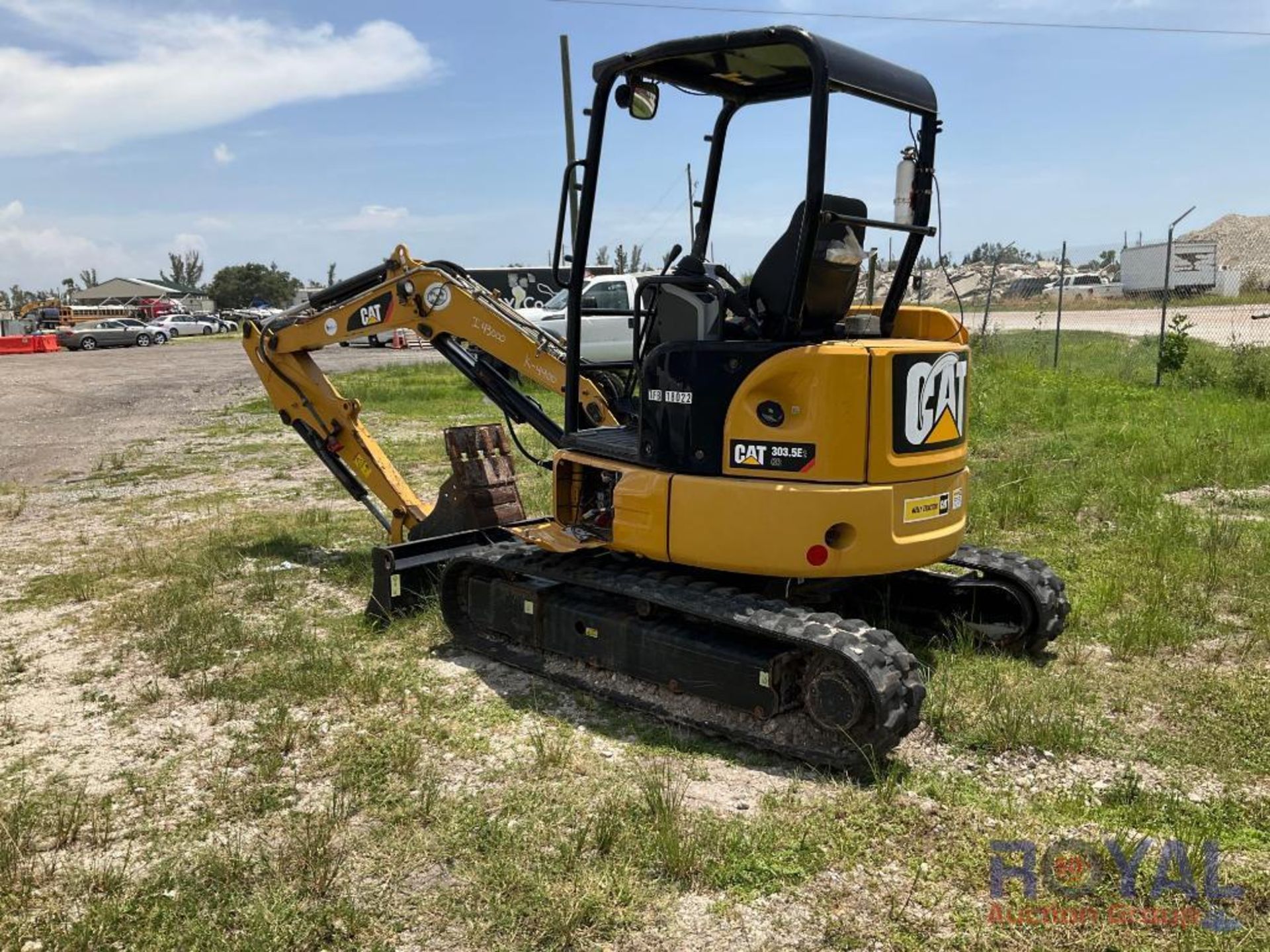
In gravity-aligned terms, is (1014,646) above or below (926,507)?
below

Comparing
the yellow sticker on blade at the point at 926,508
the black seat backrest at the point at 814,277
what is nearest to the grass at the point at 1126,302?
the yellow sticker on blade at the point at 926,508

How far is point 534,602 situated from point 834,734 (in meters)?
1.89

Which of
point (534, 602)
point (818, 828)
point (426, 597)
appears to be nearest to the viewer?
point (818, 828)

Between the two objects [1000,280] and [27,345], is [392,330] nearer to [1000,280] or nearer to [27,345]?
[27,345]

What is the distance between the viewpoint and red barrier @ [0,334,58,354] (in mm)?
40688

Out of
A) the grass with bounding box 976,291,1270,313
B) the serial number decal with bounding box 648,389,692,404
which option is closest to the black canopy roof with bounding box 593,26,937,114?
the serial number decal with bounding box 648,389,692,404

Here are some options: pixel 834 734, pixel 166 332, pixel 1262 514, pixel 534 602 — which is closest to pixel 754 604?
pixel 834 734

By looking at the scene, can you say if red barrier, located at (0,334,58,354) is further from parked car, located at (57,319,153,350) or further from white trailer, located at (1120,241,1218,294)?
white trailer, located at (1120,241,1218,294)

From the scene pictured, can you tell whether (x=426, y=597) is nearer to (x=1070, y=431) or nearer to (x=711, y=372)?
(x=711, y=372)

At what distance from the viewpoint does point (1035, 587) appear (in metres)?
5.39

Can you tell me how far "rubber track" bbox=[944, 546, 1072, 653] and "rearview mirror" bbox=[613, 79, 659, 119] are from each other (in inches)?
113

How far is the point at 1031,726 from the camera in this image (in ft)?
14.8

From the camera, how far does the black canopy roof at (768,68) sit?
14.8ft

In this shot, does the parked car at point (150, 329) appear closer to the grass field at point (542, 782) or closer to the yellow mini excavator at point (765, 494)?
the grass field at point (542, 782)
